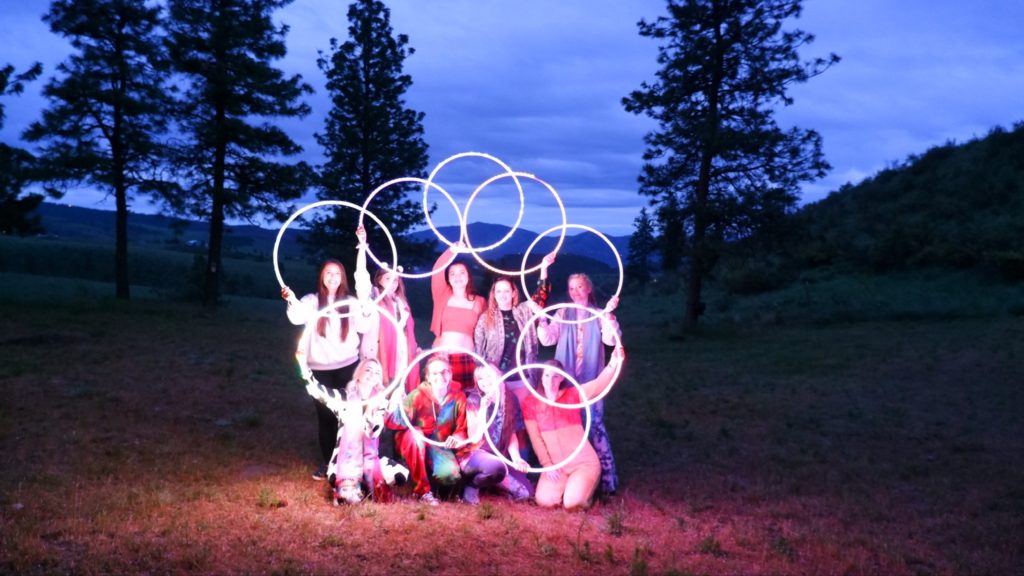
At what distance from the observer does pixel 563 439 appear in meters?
8.28

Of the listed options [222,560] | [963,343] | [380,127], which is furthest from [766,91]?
[222,560]

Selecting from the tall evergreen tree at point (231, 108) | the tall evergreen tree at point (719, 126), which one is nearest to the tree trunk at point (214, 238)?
the tall evergreen tree at point (231, 108)

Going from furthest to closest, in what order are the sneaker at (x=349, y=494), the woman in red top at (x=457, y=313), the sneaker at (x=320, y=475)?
the sneaker at (x=320, y=475)
the woman in red top at (x=457, y=313)
the sneaker at (x=349, y=494)

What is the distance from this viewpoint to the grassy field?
21.5ft

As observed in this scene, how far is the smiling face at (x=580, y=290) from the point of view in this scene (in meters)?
8.50

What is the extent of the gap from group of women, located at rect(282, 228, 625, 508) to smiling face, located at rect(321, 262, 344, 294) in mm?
11

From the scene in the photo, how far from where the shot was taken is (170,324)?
902 inches

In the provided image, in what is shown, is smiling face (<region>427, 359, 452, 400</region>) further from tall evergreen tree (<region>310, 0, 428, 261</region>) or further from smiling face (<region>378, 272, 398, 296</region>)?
tall evergreen tree (<region>310, 0, 428, 261</region>)

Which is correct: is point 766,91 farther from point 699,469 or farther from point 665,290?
point 665,290

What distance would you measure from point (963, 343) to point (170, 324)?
20.8m

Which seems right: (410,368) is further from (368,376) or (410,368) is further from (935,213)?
(935,213)

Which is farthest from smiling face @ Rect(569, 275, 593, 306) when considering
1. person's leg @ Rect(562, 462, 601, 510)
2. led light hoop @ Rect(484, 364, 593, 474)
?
person's leg @ Rect(562, 462, 601, 510)

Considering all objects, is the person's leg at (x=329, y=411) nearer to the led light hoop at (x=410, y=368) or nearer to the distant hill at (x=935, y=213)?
the led light hoop at (x=410, y=368)

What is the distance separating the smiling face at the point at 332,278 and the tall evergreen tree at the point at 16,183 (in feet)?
63.9
